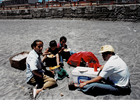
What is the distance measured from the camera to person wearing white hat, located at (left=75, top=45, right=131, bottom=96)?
2455 mm

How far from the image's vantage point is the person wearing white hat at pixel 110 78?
2.46m

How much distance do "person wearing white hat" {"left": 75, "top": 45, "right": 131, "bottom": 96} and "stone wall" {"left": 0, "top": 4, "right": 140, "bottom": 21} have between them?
1267 centimetres

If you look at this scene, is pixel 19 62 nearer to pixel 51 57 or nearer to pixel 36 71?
pixel 51 57

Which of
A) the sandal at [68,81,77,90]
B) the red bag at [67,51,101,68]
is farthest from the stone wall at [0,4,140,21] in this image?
the sandal at [68,81,77,90]

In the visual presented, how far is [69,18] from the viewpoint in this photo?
54.0ft

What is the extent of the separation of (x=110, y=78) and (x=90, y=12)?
13.7 metres

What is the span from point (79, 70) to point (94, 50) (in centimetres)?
289

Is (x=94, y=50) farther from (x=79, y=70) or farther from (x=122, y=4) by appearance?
(x=122, y=4)

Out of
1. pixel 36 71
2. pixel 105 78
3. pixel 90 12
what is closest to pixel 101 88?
pixel 105 78

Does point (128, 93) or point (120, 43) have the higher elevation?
point (120, 43)

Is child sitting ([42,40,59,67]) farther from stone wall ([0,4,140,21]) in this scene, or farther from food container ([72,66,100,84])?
stone wall ([0,4,140,21])

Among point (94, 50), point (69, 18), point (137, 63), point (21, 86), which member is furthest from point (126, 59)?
point (69, 18)

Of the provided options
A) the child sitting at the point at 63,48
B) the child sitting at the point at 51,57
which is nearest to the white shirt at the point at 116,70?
the child sitting at the point at 51,57

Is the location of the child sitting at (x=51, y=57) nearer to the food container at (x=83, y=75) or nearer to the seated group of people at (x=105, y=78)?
the seated group of people at (x=105, y=78)
